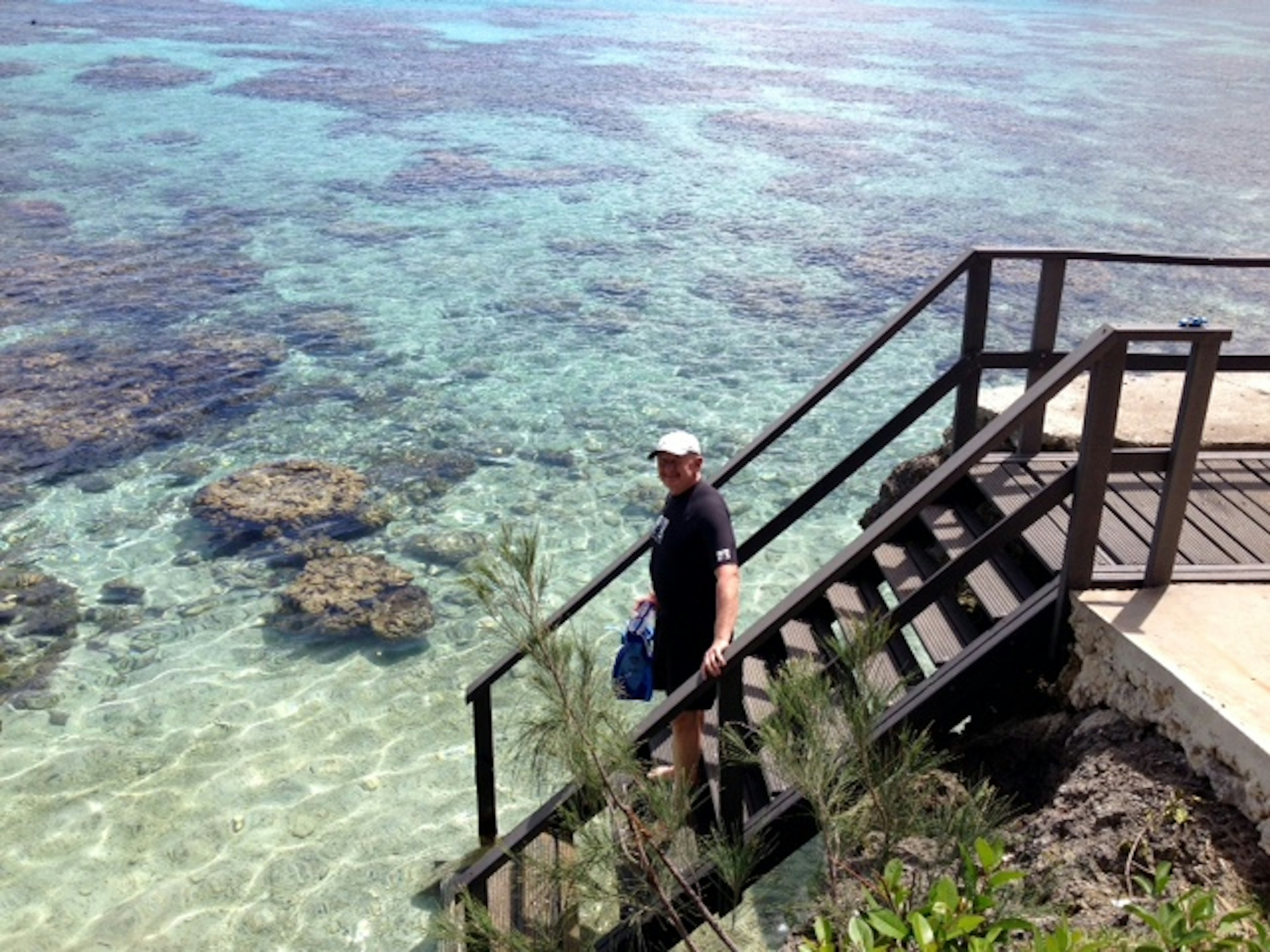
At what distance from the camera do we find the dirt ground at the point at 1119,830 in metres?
3.73

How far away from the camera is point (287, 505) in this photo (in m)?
10.3

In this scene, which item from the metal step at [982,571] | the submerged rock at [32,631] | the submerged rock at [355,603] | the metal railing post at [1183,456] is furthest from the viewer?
the submerged rock at [355,603]

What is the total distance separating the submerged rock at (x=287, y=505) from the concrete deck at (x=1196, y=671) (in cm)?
695

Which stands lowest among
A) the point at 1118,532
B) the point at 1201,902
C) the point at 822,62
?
the point at 822,62

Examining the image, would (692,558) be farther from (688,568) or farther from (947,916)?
(947,916)

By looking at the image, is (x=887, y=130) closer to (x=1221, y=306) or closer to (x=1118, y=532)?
(x=1221, y=306)

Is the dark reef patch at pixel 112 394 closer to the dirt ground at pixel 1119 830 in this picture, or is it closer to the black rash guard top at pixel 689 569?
the black rash guard top at pixel 689 569

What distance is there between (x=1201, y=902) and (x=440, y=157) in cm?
2438

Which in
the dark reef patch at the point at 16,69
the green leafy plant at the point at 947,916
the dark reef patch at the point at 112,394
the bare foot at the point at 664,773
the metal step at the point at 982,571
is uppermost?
the green leafy plant at the point at 947,916

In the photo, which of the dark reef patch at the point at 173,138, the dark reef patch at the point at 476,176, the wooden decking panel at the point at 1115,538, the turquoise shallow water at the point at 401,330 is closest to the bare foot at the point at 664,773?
the turquoise shallow water at the point at 401,330

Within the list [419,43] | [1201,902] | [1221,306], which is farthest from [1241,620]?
[419,43]

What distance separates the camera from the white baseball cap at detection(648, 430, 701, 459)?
16.6ft

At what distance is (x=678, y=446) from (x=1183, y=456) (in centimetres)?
204

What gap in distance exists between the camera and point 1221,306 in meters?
16.5
